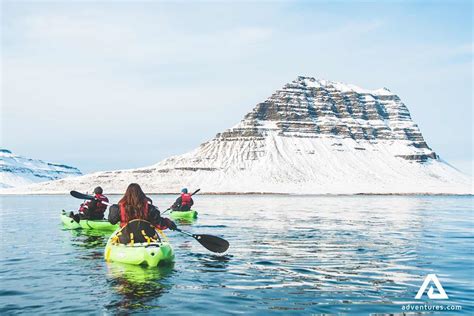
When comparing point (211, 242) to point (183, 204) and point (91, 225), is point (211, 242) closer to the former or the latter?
point (91, 225)

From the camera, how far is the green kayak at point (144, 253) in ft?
47.9

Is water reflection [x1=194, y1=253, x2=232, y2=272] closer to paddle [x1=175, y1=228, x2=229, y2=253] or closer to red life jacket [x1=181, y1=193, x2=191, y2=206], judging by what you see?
paddle [x1=175, y1=228, x2=229, y2=253]

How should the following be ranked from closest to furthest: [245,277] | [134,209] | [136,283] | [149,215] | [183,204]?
[136,283] < [245,277] < [134,209] < [149,215] < [183,204]

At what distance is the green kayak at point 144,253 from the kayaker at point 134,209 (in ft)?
2.23

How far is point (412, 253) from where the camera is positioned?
18.8 m

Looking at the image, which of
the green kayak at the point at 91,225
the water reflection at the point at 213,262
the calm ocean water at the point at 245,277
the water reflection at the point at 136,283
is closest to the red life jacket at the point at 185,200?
the green kayak at the point at 91,225

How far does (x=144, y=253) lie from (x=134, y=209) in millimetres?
1306

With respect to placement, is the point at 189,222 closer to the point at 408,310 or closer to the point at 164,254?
the point at 164,254

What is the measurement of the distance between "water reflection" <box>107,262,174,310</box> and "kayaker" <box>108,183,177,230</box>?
1.35 metres

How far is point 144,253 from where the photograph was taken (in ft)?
47.8

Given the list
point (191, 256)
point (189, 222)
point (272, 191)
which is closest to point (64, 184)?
point (272, 191)

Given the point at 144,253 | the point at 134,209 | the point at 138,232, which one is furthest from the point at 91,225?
the point at 144,253

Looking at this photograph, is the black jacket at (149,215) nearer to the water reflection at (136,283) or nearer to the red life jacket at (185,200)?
the water reflection at (136,283)

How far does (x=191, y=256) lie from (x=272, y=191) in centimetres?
15474
